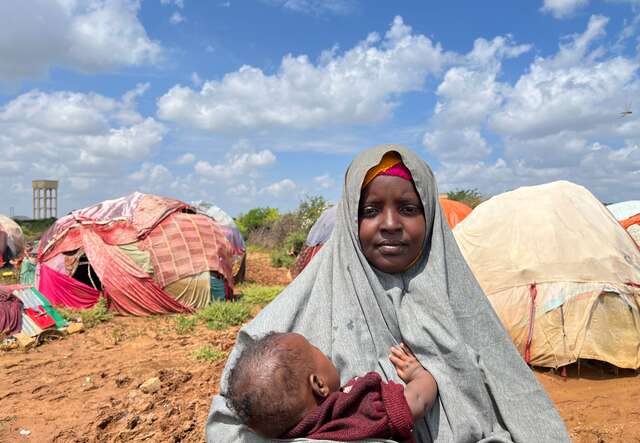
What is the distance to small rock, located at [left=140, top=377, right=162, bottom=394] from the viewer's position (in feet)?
16.5

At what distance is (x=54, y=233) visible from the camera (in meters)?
9.86

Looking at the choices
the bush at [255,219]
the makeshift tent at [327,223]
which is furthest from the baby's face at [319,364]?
the bush at [255,219]

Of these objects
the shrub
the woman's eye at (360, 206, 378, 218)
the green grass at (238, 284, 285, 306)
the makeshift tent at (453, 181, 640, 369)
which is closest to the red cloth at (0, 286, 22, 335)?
the green grass at (238, 284, 285, 306)

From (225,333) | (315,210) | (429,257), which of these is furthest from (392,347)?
(315,210)

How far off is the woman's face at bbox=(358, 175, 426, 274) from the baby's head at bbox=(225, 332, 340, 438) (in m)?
0.46

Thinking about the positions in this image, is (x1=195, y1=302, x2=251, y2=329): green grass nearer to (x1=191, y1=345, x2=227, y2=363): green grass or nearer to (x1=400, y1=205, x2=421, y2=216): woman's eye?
(x1=191, y1=345, x2=227, y2=363): green grass

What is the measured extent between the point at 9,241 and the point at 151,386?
14.3 meters

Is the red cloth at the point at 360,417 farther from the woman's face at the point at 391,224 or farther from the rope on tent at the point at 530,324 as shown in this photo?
the rope on tent at the point at 530,324

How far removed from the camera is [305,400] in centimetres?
149

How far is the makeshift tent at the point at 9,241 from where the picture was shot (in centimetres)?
1595

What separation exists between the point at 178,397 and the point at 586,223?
15.4 ft

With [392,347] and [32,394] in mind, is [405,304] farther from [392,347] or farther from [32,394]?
[32,394]

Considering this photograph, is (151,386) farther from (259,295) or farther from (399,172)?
(259,295)

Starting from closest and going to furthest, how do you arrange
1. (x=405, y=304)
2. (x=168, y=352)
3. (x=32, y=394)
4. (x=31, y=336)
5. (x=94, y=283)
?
(x=405, y=304), (x=32, y=394), (x=168, y=352), (x=31, y=336), (x=94, y=283)
